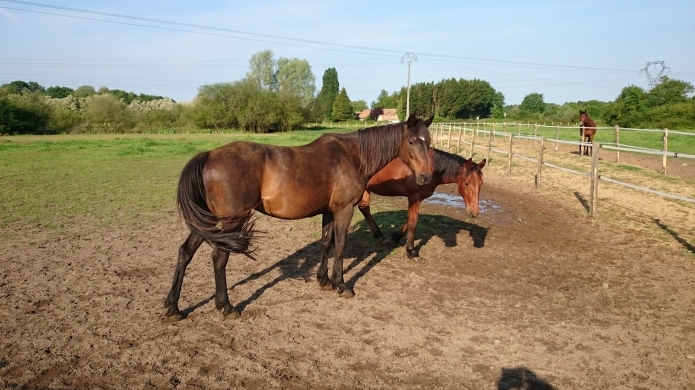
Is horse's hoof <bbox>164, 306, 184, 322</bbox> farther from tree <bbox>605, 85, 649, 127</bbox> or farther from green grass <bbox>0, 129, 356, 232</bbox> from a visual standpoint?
tree <bbox>605, 85, 649, 127</bbox>

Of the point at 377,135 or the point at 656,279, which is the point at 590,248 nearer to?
the point at 656,279

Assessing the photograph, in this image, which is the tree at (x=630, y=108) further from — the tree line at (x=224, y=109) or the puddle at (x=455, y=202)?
the puddle at (x=455, y=202)

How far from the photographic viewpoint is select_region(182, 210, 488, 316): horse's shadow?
17.6ft

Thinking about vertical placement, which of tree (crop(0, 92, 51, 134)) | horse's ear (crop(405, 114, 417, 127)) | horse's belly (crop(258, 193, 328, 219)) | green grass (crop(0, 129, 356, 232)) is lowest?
green grass (crop(0, 129, 356, 232))

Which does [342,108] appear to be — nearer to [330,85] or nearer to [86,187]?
[330,85]

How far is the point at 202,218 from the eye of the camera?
401 cm

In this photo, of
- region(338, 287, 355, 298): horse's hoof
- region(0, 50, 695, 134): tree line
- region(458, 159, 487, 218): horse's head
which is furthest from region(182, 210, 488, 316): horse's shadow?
region(0, 50, 695, 134): tree line

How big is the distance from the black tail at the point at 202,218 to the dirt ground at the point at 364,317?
1.36ft

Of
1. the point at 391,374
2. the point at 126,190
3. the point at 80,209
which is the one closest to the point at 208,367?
the point at 391,374

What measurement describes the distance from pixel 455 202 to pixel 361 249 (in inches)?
176

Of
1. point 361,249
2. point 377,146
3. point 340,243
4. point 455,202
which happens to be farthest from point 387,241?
point 455,202

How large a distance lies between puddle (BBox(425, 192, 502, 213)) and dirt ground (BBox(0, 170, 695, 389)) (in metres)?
2.51

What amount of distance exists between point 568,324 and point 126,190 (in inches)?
440

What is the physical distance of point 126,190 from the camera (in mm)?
11695
